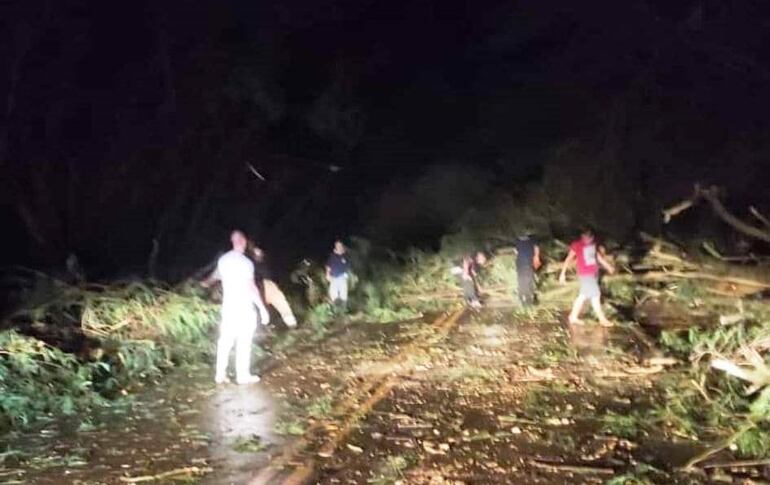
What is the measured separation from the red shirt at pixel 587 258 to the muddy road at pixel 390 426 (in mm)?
2102

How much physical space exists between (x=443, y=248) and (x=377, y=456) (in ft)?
54.2

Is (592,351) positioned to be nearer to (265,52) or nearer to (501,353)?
(501,353)

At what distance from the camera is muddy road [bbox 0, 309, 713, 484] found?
8188 mm

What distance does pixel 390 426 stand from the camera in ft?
31.6

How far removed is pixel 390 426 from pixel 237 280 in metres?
3.07

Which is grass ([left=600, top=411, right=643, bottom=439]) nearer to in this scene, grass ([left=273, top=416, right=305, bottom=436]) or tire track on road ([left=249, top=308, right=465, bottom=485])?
tire track on road ([left=249, top=308, right=465, bottom=485])

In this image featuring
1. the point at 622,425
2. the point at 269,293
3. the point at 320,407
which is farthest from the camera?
the point at 269,293

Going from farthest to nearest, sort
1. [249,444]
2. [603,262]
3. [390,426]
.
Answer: [603,262], [390,426], [249,444]

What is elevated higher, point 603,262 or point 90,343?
point 603,262

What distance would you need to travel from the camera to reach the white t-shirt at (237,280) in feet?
38.5

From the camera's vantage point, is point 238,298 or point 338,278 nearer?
point 238,298

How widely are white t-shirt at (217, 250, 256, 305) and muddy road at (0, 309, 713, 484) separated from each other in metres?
1.07

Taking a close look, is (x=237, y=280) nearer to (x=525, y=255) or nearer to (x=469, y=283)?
(x=525, y=255)

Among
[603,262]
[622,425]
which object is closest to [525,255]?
[603,262]
